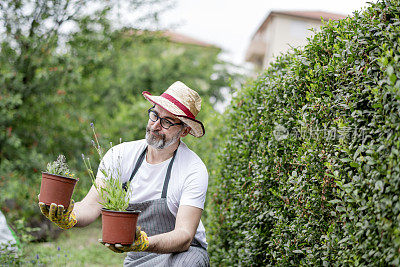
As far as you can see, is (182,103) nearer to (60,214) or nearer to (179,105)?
(179,105)

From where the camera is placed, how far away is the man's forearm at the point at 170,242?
242 cm

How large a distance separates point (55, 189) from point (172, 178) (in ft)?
2.83

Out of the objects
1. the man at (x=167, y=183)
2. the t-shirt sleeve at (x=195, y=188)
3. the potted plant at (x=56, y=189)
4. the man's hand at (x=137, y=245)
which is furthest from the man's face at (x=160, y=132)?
the man's hand at (x=137, y=245)

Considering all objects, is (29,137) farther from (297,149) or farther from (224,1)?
(224,1)

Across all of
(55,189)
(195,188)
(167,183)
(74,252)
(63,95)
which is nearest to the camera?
(55,189)

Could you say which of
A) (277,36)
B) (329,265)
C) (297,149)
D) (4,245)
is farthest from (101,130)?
(277,36)

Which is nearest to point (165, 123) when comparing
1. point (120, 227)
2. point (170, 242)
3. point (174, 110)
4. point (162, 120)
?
point (162, 120)

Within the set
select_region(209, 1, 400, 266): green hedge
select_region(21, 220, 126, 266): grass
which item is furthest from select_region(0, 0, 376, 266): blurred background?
select_region(209, 1, 400, 266): green hedge

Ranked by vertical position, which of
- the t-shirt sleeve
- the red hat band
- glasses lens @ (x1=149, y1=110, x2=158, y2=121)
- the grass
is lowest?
the grass

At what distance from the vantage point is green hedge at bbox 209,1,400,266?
72.4 inches

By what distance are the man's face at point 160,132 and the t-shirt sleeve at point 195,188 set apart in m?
0.29

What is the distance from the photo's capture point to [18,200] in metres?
7.36

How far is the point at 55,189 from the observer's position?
2510mm

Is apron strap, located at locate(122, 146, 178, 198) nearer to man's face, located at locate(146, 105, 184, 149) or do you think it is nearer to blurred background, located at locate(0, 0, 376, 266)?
man's face, located at locate(146, 105, 184, 149)
